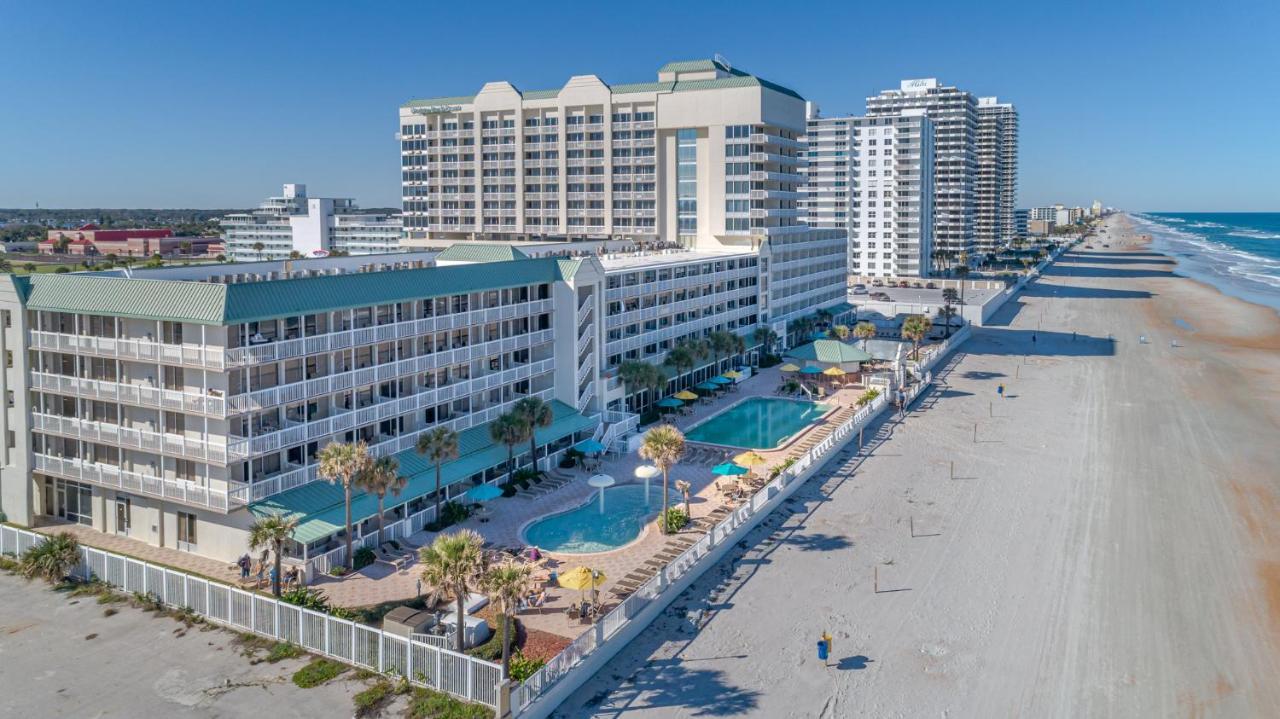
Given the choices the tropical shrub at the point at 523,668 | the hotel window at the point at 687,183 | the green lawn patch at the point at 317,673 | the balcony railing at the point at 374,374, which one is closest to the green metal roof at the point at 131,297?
the balcony railing at the point at 374,374

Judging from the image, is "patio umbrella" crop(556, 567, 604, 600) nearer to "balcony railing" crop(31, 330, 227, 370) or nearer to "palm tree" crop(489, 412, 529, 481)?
"palm tree" crop(489, 412, 529, 481)

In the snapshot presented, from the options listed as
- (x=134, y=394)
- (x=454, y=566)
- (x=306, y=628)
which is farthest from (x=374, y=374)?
(x=454, y=566)

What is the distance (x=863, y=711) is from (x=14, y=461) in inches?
1529

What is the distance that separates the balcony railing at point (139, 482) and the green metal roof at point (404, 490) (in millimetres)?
1343

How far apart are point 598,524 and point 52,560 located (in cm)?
2243

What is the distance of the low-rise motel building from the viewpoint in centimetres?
3666

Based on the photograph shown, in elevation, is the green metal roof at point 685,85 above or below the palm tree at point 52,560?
above

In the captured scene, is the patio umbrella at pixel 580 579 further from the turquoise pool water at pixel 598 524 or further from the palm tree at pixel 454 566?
the turquoise pool water at pixel 598 524

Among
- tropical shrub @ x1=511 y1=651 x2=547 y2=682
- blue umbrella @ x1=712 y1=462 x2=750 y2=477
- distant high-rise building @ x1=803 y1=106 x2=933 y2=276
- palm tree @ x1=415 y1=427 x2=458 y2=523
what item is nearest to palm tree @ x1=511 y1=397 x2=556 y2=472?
palm tree @ x1=415 y1=427 x2=458 y2=523

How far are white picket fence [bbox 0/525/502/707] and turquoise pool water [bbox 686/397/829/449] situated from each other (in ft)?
112

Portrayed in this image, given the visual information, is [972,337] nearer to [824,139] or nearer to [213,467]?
[824,139]

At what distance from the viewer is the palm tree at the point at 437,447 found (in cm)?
4125

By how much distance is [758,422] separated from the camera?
66750mm

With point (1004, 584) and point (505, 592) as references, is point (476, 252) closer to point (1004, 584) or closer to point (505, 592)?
point (505, 592)
